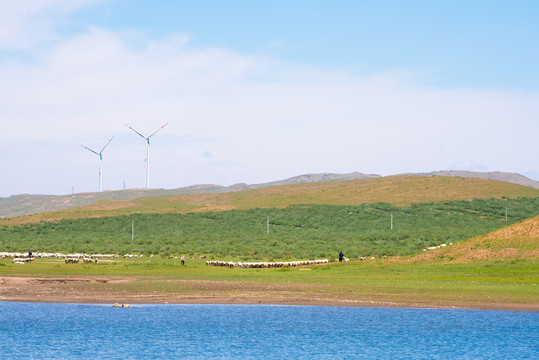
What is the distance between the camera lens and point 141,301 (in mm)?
42031

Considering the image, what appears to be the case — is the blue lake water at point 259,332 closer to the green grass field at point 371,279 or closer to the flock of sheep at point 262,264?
the green grass field at point 371,279

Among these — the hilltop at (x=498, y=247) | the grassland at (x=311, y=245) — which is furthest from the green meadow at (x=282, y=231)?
the hilltop at (x=498, y=247)

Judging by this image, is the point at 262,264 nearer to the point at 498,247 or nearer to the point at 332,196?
the point at 498,247

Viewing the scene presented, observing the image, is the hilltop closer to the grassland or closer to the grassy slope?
the grassland

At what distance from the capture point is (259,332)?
32.9 m

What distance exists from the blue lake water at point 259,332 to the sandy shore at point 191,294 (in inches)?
63.4

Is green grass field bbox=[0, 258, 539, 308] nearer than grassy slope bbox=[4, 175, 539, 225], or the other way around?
green grass field bbox=[0, 258, 539, 308]

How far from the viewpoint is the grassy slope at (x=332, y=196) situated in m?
155

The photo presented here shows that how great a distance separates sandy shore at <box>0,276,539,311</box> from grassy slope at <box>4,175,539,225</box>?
102 metres

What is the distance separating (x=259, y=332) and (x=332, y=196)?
5277 inches

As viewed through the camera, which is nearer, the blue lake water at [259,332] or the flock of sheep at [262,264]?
the blue lake water at [259,332]

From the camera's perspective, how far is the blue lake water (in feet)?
94.4

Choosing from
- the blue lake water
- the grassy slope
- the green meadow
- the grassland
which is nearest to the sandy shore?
the grassland

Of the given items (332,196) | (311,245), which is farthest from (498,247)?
(332,196)
